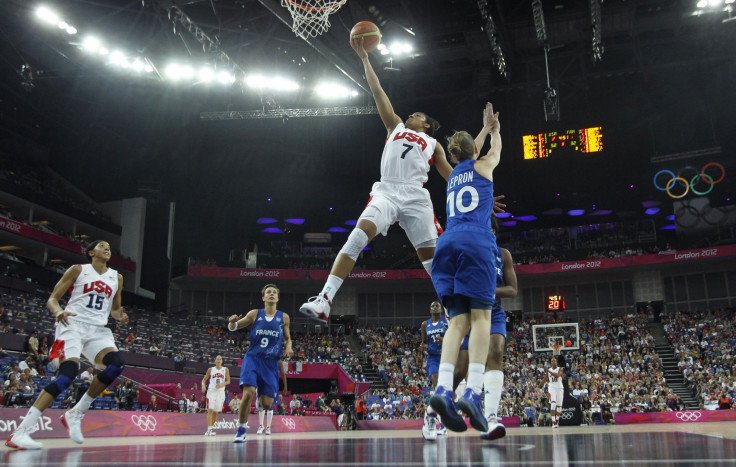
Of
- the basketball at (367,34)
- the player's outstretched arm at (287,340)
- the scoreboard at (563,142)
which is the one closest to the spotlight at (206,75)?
the scoreboard at (563,142)

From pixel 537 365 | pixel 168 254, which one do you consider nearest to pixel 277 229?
pixel 168 254

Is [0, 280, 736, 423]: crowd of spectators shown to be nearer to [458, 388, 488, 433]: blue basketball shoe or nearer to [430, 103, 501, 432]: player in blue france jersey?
[430, 103, 501, 432]: player in blue france jersey

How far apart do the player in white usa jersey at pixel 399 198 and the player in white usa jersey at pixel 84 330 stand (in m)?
2.83

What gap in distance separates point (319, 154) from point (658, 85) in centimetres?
1951

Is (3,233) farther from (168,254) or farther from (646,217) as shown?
(646,217)

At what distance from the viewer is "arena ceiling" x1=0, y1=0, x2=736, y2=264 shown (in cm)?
2181

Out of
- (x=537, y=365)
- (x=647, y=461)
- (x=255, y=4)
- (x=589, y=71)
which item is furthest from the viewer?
(x=537, y=365)

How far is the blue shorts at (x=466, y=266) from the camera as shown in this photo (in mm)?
4551

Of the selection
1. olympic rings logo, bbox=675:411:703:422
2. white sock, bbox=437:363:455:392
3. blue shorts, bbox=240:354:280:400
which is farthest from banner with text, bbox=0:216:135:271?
white sock, bbox=437:363:455:392

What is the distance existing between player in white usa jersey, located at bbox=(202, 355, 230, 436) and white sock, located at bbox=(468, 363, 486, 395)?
10854 mm

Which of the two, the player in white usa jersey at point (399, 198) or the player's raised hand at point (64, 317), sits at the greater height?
the player in white usa jersey at point (399, 198)

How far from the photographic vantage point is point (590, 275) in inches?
1526

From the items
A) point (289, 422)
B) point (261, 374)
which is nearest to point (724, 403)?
point (289, 422)

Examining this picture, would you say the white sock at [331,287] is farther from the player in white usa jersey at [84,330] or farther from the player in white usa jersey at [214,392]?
the player in white usa jersey at [214,392]
